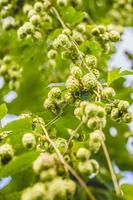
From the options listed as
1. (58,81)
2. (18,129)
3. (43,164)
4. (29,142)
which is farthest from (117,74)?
(58,81)

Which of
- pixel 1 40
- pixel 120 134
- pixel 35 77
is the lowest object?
pixel 120 134

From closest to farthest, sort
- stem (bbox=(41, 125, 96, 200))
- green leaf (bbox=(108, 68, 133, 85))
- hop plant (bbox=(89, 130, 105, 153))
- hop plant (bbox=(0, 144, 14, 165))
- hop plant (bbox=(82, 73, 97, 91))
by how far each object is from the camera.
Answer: stem (bbox=(41, 125, 96, 200))
hop plant (bbox=(89, 130, 105, 153))
hop plant (bbox=(0, 144, 14, 165))
hop plant (bbox=(82, 73, 97, 91))
green leaf (bbox=(108, 68, 133, 85))

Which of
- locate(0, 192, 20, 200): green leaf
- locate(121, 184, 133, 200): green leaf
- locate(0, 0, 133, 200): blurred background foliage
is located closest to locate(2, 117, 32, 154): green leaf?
locate(0, 0, 133, 200): blurred background foliage

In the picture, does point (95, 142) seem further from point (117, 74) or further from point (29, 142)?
point (117, 74)

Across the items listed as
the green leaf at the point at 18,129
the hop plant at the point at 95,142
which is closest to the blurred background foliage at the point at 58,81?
the green leaf at the point at 18,129

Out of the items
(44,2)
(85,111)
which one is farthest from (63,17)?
(85,111)

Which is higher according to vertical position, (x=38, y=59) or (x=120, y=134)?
(x=38, y=59)

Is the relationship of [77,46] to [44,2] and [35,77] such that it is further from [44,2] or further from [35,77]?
[35,77]

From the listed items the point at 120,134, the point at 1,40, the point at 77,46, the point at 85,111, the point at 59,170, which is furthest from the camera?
Answer: the point at 120,134

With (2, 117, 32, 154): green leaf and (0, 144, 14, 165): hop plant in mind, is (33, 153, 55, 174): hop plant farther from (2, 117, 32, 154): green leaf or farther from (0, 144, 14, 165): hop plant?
(2, 117, 32, 154): green leaf
